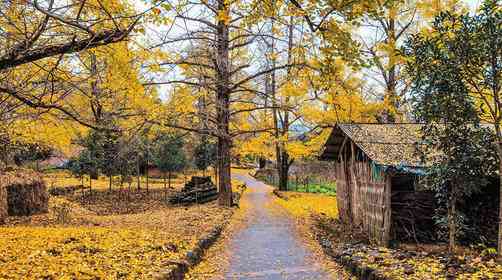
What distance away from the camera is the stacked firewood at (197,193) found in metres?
21.2

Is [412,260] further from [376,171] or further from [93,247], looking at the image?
[93,247]

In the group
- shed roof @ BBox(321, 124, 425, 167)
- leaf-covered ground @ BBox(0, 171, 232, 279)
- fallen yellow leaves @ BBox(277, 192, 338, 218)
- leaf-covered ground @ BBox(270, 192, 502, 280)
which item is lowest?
fallen yellow leaves @ BBox(277, 192, 338, 218)

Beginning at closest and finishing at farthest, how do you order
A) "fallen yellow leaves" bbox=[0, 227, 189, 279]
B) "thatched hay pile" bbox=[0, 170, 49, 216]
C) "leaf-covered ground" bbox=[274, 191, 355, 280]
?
"fallen yellow leaves" bbox=[0, 227, 189, 279] → "leaf-covered ground" bbox=[274, 191, 355, 280] → "thatched hay pile" bbox=[0, 170, 49, 216]

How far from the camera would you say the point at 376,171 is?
1105cm

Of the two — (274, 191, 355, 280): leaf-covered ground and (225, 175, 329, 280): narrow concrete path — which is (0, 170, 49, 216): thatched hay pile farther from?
(274, 191, 355, 280): leaf-covered ground

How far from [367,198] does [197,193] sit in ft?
37.5

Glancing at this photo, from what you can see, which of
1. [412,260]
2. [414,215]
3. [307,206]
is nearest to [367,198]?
[414,215]

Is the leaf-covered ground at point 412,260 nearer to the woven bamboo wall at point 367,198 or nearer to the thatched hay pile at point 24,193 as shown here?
the woven bamboo wall at point 367,198

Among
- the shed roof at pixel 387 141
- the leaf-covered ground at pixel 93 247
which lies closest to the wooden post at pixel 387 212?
the shed roof at pixel 387 141

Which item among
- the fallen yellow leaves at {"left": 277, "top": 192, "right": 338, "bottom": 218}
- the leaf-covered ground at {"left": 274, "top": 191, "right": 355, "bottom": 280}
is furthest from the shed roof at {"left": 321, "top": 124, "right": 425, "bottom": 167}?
the fallen yellow leaves at {"left": 277, "top": 192, "right": 338, "bottom": 218}

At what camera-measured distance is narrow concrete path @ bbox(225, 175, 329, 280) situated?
795 centimetres

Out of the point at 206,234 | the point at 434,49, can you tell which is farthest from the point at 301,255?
the point at 434,49

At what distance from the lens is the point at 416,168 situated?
9875 mm

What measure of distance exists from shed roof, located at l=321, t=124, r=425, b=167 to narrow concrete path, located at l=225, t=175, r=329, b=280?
2.86 metres
